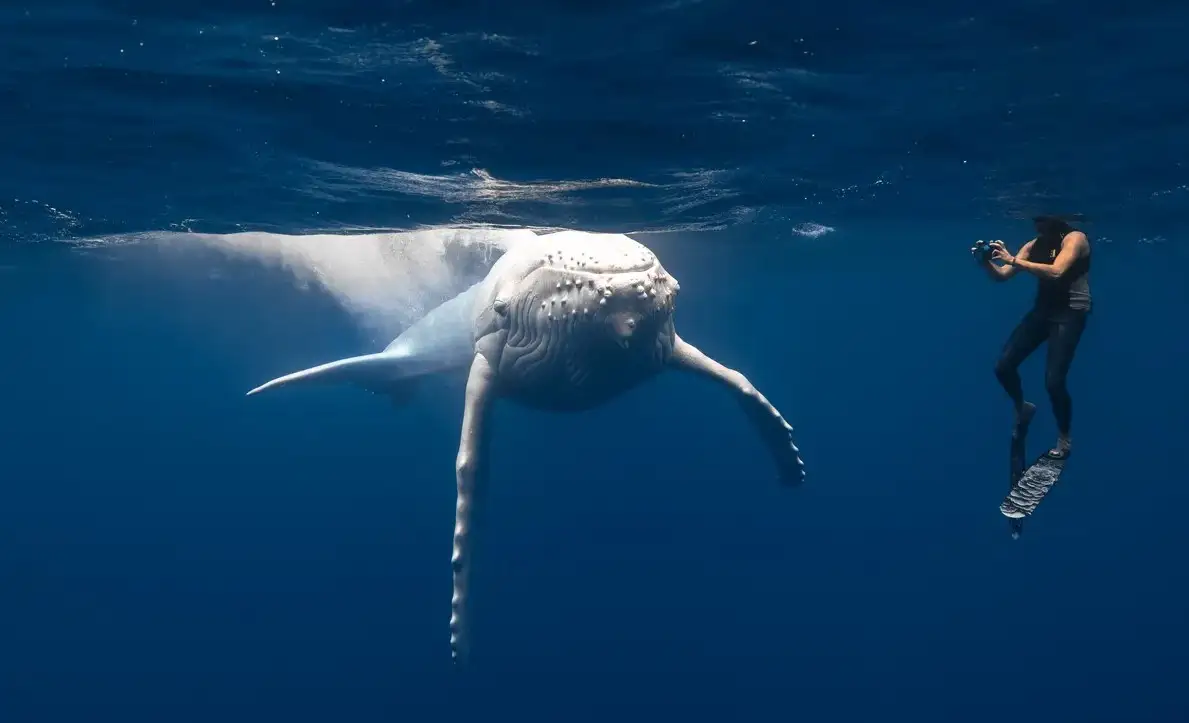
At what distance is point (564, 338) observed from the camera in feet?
32.1

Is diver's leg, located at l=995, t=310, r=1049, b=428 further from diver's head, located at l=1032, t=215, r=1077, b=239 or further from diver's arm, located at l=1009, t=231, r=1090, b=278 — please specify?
diver's head, located at l=1032, t=215, r=1077, b=239

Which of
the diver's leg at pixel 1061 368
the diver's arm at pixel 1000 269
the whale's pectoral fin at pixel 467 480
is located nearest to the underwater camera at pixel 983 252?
the diver's arm at pixel 1000 269

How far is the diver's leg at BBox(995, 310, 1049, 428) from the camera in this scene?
31.2ft

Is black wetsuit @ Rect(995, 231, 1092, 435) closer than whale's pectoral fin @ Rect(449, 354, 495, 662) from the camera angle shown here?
Yes

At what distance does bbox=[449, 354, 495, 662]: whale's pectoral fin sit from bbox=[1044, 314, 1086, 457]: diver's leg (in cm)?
665

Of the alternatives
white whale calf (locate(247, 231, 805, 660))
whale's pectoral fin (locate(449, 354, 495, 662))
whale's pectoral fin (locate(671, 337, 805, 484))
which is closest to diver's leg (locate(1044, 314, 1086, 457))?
whale's pectoral fin (locate(671, 337, 805, 484))

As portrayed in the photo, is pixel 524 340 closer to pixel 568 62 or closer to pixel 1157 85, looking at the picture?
pixel 568 62

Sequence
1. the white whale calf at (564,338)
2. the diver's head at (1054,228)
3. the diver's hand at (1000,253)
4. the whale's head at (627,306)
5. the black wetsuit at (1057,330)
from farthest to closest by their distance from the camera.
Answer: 1. the diver's head at (1054,228)
2. the white whale calf at (564,338)
3. the whale's head at (627,306)
4. the black wetsuit at (1057,330)
5. the diver's hand at (1000,253)

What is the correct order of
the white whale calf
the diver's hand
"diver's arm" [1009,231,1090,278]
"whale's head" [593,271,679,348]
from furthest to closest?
the white whale calf < "whale's head" [593,271,679,348] < "diver's arm" [1009,231,1090,278] < the diver's hand

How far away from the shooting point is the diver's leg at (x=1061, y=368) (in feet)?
29.8

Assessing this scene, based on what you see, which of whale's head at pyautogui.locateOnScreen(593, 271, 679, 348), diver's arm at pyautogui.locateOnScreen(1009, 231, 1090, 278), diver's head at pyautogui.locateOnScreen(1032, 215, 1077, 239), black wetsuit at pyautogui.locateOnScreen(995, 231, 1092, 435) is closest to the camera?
diver's arm at pyautogui.locateOnScreen(1009, 231, 1090, 278)

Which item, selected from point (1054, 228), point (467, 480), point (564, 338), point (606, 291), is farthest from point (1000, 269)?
point (467, 480)

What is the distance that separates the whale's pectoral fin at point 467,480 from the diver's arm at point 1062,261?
21.0 feet

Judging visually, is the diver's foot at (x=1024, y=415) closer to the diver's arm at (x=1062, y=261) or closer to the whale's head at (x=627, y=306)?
the diver's arm at (x=1062, y=261)
